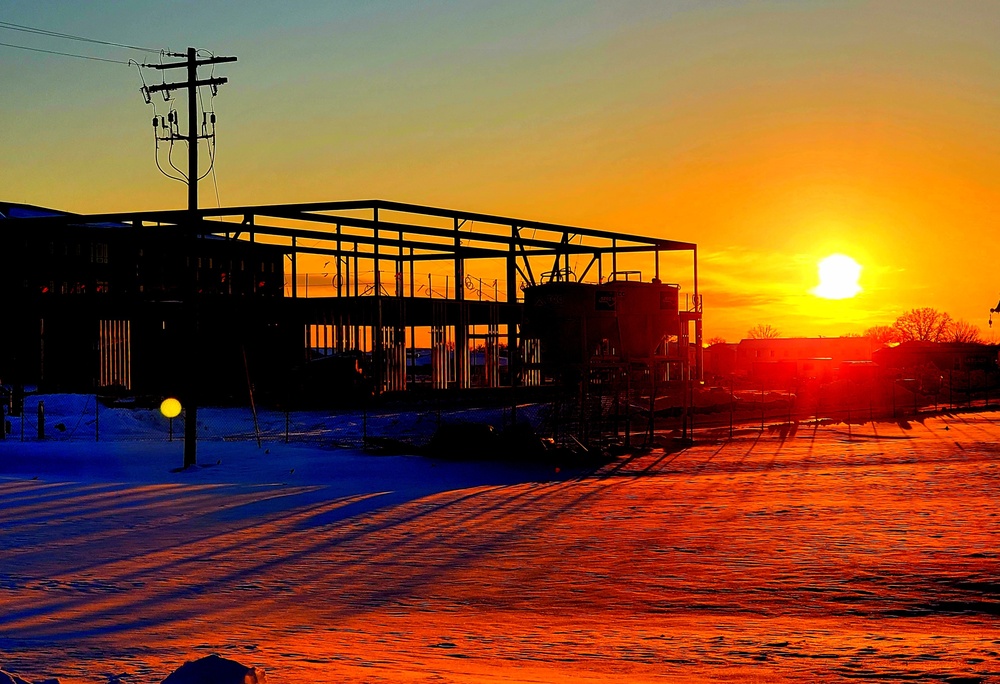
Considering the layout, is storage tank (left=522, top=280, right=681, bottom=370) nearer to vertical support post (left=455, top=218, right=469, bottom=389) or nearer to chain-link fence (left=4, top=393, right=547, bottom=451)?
chain-link fence (left=4, top=393, right=547, bottom=451)

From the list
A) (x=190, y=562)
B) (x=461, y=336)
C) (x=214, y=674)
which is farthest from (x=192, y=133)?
(x=461, y=336)

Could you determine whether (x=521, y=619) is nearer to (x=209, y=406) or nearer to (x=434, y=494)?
(x=434, y=494)

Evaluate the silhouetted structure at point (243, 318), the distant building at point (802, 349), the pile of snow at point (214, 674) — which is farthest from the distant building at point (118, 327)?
the distant building at point (802, 349)

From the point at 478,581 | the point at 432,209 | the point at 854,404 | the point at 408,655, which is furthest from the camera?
the point at 854,404

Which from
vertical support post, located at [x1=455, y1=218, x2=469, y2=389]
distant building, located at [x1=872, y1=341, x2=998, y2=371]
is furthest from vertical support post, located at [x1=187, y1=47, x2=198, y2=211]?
distant building, located at [x1=872, y1=341, x2=998, y2=371]

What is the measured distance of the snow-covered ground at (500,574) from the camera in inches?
372

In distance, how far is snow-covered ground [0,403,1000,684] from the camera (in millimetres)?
9445

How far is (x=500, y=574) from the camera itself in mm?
13875

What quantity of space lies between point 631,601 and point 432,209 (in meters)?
29.6

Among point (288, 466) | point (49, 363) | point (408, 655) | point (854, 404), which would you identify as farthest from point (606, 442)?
point (854, 404)

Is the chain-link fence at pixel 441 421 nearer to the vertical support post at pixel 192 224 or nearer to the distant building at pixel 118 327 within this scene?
the vertical support post at pixel 192 224

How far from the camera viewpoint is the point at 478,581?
13.4 metres

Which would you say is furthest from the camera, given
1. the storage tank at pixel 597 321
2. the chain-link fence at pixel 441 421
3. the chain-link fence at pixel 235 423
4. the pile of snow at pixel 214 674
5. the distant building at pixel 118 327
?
the distant building at pixel 118 327

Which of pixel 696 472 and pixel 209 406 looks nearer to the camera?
pixel 696 472
